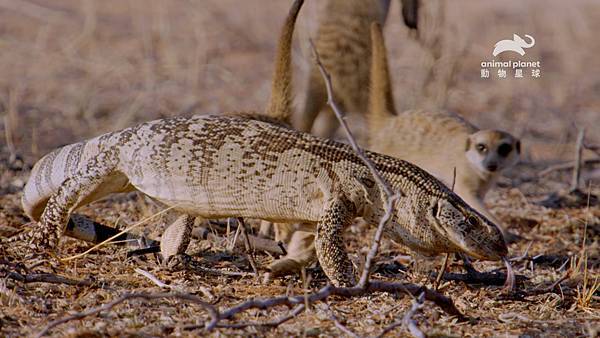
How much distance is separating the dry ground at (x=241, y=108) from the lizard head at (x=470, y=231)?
0.28m

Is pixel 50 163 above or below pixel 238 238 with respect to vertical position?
above

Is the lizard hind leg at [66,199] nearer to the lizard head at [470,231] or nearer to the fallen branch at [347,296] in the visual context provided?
the fallen branch at [347,296]

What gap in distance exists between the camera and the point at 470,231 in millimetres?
4270

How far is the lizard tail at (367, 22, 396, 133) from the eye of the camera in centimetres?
714

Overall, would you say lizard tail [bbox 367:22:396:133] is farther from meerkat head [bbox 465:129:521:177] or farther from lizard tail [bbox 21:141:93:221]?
lizard tail [bbox 21:141:93:221]

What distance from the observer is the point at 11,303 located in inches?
155

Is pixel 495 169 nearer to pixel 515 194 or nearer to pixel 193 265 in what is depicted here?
pixel 515 194

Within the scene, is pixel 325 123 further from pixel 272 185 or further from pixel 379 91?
pixel 272 185

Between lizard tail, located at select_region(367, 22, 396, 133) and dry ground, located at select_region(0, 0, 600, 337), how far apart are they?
107cm

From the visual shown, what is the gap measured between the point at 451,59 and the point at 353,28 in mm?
1333

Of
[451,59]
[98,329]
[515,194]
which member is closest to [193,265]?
[98,329]

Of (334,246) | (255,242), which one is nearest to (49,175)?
(255,242)

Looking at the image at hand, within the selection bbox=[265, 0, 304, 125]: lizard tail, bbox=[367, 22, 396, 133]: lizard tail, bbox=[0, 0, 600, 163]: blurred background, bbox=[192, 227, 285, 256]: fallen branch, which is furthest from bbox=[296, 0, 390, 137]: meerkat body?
bbox=[192, 227, 285, 256]: fallen branch

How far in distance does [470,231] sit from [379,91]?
11.0ft
